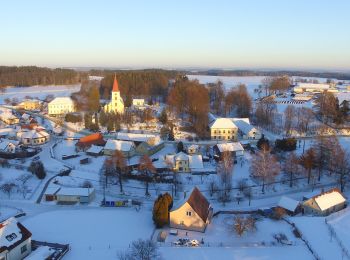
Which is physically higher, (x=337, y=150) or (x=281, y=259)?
(x=337, y=150)

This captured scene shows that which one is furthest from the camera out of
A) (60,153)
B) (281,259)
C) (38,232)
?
(60,153)

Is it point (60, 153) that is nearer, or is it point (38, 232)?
point (38, 232)

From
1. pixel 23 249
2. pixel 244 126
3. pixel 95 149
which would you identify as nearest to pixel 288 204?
pixel 23 249

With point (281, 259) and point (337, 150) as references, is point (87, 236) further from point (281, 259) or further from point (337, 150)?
point (337, 150)

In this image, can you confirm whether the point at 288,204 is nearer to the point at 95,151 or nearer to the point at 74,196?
the point at 74,196

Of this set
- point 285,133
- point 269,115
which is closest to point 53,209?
point 285,133

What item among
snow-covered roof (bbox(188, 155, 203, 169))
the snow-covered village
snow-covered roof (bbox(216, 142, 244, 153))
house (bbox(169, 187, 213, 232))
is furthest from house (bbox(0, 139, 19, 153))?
house (bbox(169, 187, 213, 232))

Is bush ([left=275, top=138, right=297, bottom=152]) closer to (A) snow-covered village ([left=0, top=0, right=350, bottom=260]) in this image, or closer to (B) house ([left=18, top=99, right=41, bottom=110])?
(A) snow-covered village ([left=0, top=0, right=350, bottom=260])
